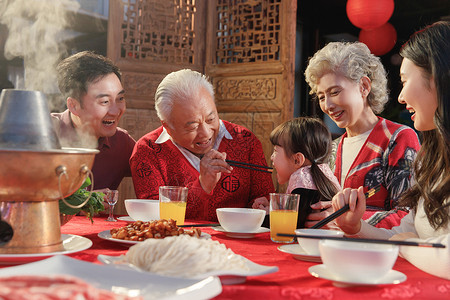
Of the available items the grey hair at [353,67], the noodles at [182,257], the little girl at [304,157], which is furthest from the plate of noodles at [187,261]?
the grey hair at [353,67]

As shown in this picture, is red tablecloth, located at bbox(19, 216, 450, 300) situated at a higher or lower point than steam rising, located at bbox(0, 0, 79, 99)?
lower

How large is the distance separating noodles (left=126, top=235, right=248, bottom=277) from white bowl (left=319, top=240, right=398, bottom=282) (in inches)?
7.4

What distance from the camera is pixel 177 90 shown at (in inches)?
97.5

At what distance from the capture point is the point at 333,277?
91cm

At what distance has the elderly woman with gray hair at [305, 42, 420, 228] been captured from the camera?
7.39ft

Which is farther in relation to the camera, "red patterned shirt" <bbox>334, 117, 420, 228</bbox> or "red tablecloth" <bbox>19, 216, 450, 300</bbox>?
"red patterned shirt" <bbox>334, 117, 420, 228</bbox>

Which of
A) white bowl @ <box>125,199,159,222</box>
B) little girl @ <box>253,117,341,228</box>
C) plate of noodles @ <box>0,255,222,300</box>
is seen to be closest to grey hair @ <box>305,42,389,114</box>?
little girl @ <box>253,117,341,228</box>

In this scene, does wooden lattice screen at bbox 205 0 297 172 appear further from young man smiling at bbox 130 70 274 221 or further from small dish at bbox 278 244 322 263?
→ small dish at bbox 278 244 322 263

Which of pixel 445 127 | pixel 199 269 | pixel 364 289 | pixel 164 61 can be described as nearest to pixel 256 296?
pixel 199 269

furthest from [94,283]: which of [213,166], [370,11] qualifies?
[370,11]

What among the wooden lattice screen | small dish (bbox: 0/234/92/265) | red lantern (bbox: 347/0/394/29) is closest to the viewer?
small dish (bbox: 0/234/92/265)

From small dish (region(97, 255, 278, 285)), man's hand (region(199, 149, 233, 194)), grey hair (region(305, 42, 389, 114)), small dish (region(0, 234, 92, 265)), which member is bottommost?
small dish (region(0, 234, 92, 265))

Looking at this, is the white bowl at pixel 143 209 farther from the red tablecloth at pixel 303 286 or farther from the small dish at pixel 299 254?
the small dish at pixel 299 254

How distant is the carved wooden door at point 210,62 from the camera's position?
409 centimetres
